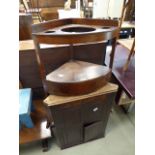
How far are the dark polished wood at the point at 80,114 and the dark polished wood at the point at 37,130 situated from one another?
166 mm

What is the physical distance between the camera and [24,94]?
4.24ft

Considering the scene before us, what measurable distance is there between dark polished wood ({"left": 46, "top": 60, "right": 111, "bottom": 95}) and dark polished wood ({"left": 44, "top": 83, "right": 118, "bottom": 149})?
54 mm

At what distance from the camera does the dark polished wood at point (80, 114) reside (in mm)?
1039

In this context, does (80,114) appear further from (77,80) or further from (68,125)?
(77,80)

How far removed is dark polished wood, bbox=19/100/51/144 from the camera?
1.30 metres

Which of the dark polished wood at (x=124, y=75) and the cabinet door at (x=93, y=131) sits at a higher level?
the dark polished wood at (x=124, y=75)

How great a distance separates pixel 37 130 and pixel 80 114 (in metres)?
0.49

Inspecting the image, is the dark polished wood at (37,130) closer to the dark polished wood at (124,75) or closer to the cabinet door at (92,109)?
the cabinet door at (92,109)

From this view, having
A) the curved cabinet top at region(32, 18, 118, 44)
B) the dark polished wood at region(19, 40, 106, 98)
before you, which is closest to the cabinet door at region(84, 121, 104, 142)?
the dark polished wood at region(19, 40, 106, 98)

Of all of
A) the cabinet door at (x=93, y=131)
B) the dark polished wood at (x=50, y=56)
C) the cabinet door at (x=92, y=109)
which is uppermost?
the dark polished wood at (x=50, y=56)

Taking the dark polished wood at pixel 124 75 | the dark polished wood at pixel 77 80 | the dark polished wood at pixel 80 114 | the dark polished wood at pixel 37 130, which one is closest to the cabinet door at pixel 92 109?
the dark polished wood at pixel 80 114
